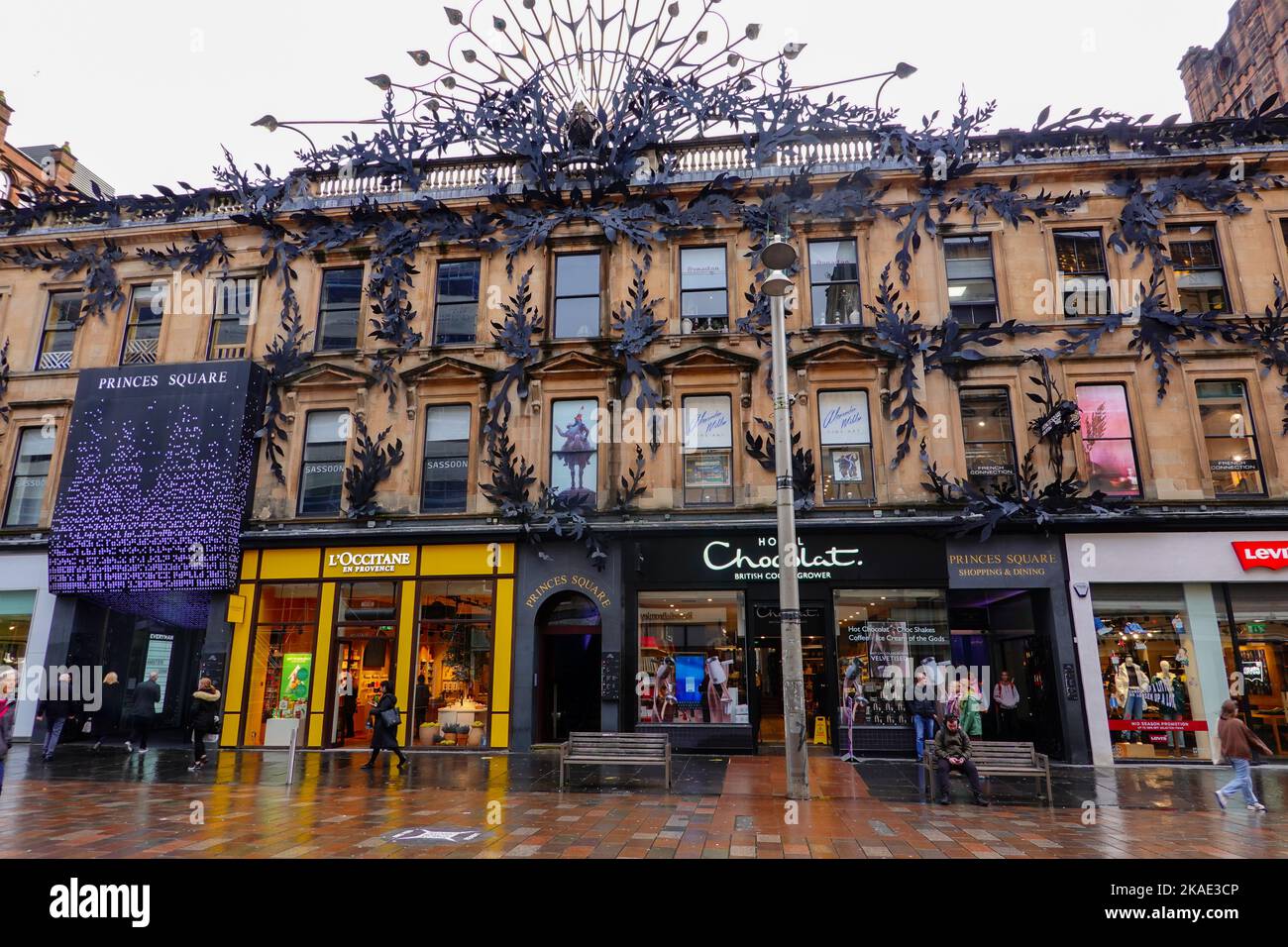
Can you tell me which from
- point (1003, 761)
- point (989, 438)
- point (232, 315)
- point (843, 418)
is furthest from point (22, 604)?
point (989, 438)

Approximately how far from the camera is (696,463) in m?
17.5

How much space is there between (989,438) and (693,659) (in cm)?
857

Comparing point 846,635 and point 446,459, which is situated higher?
point 446,459

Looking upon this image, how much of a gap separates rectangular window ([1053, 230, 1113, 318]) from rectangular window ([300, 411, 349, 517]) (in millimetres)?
18072

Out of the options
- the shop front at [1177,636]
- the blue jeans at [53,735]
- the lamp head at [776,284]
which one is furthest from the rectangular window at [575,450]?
the blue jeans at [53,735]

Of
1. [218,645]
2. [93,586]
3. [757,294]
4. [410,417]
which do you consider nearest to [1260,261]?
[757,294]

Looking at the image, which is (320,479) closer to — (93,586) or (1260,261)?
(93,586)

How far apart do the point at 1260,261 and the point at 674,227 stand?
13717mm

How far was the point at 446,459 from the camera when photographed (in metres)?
18.3

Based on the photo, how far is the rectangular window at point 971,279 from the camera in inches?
695

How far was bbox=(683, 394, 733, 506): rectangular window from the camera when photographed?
17359 millimetres

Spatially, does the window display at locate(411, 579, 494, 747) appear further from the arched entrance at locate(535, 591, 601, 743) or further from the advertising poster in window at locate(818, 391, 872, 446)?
the advertising poster in window at locate(818, 391, 872, 446)

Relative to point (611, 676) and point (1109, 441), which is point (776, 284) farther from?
point (1109, 441)

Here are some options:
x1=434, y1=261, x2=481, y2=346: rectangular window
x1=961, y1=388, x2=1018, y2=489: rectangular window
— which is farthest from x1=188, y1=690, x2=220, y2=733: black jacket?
x1=961, y1=388, x2=1018, y2=489: rectangular window
